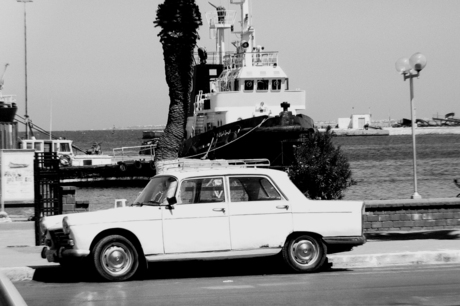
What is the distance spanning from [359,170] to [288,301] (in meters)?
56.9

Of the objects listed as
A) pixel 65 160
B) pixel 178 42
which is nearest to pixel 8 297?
pixel 178 42

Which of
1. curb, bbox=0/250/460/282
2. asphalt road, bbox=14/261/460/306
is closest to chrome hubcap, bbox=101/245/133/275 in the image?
asphalt road, bbox=14/261/460/306

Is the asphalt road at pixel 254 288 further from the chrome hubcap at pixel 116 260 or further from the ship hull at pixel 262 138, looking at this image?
the ship hull at pixel 262 138

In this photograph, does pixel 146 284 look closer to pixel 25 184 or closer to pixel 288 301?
pixel 288 301

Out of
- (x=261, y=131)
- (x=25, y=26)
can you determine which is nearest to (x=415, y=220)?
(x=261, y=131)

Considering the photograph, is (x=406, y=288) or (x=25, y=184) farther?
(x=25, y=184)

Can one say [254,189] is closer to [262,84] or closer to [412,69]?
[412,69]

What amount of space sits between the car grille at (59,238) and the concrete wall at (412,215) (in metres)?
6.19

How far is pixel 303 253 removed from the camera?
36.6 ft

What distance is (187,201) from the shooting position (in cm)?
1104

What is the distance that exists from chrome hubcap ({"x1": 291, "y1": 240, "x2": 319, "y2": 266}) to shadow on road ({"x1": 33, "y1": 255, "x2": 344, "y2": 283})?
268 mm

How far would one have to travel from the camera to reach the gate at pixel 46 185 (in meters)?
13.7

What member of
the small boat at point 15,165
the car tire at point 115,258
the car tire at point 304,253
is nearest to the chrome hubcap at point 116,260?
the car tire at point 115,258

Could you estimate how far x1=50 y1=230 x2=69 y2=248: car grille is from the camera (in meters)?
10.7
